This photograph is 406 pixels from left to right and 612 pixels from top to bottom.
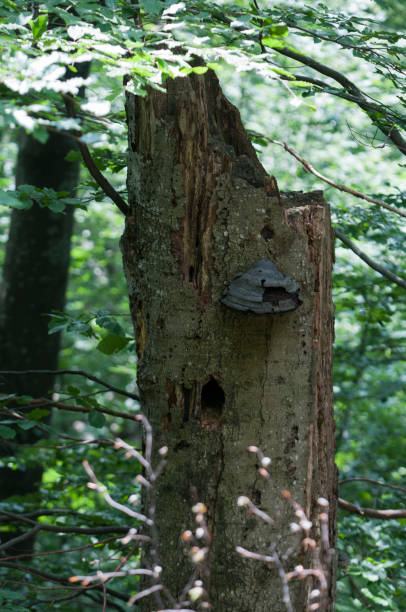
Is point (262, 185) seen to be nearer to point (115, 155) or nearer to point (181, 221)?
point (181, 221)

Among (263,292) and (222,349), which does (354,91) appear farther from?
(222,349)

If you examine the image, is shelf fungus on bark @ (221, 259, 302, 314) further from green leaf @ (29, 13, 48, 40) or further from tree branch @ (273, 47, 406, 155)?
tree branch @ (273, 47, 406, 155)

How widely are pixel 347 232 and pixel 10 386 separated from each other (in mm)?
3560

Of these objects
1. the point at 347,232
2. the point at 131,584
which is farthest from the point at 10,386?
the point at 347,232

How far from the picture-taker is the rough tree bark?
221 cm

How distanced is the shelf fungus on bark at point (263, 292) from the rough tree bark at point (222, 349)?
0.06 m

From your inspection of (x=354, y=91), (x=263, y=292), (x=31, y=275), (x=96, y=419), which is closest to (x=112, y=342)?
(x=96, y=419)

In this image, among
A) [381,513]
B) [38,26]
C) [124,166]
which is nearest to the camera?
[38,26]

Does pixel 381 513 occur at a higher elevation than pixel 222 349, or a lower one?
lower

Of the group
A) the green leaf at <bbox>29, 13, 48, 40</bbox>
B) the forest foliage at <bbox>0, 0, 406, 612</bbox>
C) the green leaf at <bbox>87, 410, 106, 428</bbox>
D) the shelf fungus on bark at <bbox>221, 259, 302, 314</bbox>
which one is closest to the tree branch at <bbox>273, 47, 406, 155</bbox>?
the forest foliage at <bbox>0, 0, 406, 612</bbox>

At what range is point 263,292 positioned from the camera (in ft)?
7.12

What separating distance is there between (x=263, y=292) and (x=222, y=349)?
28cm

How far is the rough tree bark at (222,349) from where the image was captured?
2209mm

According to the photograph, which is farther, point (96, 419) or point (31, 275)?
point (31, 275)
